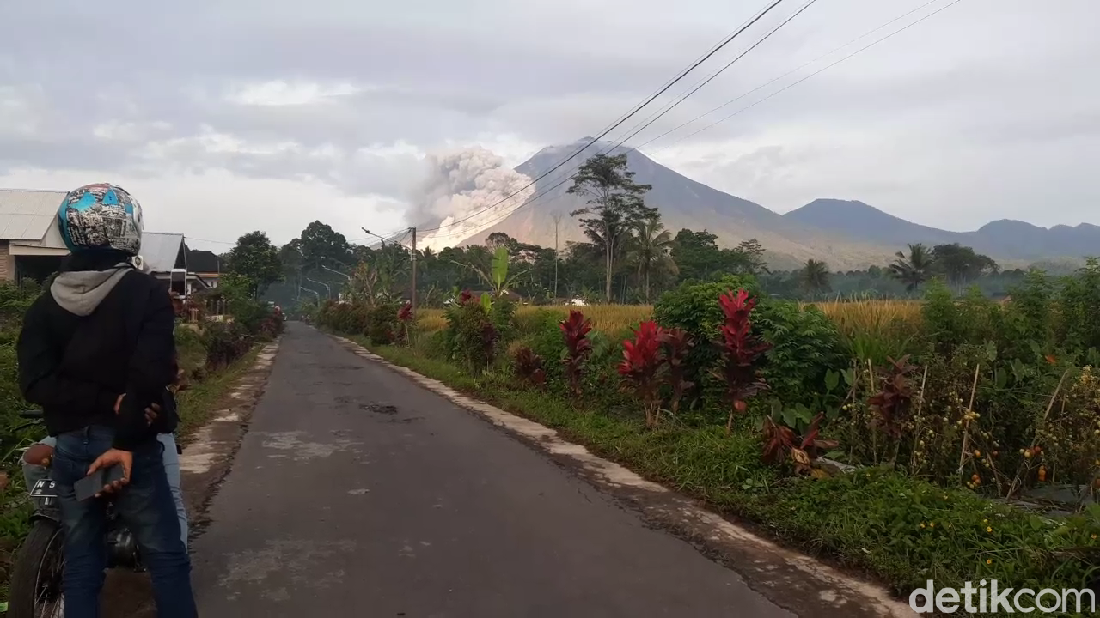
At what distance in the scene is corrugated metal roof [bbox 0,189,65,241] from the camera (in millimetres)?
24656

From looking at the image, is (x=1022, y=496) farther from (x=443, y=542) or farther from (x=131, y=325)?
(x=131, y=325)

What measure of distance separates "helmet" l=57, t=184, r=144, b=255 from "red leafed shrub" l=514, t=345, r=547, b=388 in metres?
9.72

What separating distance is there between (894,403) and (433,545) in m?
3.73

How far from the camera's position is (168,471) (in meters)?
2.96

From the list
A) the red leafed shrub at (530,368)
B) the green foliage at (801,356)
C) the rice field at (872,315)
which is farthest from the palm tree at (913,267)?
the green foliage at (801,356)

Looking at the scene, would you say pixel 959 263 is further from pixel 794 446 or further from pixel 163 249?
pixel 794 446

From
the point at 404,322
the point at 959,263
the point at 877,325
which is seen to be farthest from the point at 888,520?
the point at 959,263

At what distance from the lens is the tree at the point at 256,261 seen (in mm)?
47812

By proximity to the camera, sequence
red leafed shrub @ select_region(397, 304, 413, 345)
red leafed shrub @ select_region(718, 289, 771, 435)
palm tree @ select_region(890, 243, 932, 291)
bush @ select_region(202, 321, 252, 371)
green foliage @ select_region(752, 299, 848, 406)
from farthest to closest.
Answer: palm tree @ select_region(890, 243, 932, 291)
red leafed shrub @ select_region(397, 304, 413, 345)
bush @ select_region(202, 321, 252, 371)
green foliage @ select_region(752, 299, 848, 406)
red leafed shrub @ select_region(718, 289, 771, 435)

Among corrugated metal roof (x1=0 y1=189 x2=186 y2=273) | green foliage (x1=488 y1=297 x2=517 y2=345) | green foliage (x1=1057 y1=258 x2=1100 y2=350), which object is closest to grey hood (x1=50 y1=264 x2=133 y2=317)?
green foliage (x1=1057 y1=258 x2=1100 y2=350)

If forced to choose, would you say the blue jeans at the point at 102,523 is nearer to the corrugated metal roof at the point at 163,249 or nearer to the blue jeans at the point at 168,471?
the blue jeans at the point at 168,471

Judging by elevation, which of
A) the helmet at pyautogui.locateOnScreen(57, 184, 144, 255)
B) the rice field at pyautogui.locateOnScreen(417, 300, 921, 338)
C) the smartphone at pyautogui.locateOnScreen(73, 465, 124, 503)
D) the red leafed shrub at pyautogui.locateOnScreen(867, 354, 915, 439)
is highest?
the helmet at pyautogui.locateOnScreen(57, 184, 144, 255)

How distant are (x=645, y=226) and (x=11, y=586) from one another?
1766 inches

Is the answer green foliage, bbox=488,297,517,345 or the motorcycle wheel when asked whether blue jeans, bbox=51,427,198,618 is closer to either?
the motorcycle wheel
